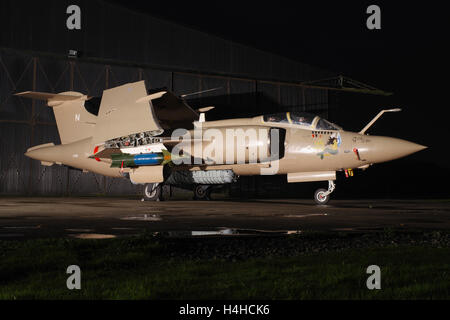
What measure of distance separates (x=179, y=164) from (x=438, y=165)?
648 inches

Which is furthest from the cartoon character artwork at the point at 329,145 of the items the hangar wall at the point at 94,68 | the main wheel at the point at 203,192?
the hangar wall at the point at 94,68

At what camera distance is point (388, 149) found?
16.2 m

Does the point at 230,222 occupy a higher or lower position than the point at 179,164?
lower

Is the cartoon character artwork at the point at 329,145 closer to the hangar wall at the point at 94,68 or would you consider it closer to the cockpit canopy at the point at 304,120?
the cockpit canopy at the point at 304,120

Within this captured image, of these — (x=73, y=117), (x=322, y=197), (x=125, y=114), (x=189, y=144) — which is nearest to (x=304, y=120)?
(x=322, y=197)

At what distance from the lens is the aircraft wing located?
63.8 feet

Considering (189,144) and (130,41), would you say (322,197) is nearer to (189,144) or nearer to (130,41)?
(189,144)

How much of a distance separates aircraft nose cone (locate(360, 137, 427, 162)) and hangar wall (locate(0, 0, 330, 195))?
13.8 meters

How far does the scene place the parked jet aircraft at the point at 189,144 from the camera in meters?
17.4

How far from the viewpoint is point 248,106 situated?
101 feet

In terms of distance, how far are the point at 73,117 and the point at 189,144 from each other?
668 cm

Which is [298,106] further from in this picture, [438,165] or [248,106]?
[438,165]

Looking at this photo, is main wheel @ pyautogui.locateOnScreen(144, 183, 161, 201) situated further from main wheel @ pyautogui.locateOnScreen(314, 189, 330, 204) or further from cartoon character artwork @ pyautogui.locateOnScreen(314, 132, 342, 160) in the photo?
cartoon character artwork @ pyautogui.locateOnScreen(314, 132, 342, 160)
